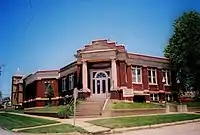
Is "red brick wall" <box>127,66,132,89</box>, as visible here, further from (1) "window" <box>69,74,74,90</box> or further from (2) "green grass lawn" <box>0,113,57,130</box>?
(2) "green grass lawn" <box>0,113,57,130</box>

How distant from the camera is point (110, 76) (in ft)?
109

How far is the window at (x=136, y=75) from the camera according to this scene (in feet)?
119

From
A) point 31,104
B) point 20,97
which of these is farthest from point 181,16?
point 20,97

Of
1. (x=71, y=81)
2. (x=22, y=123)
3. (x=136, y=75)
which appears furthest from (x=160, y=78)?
(x=22, y=123)

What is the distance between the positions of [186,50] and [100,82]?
12297mm

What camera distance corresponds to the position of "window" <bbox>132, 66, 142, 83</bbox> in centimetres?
3641

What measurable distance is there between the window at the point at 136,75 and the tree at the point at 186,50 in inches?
221

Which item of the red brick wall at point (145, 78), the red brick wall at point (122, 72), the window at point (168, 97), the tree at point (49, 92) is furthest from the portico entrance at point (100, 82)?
the window at point (168, 97)

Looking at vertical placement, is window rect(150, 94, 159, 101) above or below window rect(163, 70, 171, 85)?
below

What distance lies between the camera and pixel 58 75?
43156mm

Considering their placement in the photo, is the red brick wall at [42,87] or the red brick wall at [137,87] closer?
the red brick wall at [137,87]

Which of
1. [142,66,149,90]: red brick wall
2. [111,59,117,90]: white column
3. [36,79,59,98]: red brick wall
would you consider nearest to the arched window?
[111,59,117,90]: white column

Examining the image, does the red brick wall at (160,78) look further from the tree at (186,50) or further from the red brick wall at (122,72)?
the red brick wall at (122,72)

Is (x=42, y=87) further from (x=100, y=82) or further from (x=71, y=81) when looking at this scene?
(x=100, y=82)
